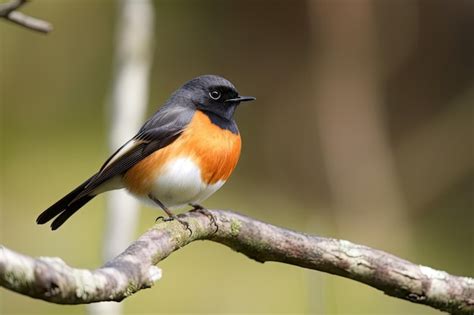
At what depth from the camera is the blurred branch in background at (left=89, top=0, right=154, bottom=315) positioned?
5.32 m

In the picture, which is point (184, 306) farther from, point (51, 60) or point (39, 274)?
point (39, 274)

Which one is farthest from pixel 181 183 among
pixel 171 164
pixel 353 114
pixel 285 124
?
pixel 353 114

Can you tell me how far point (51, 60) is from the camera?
835 centimetres

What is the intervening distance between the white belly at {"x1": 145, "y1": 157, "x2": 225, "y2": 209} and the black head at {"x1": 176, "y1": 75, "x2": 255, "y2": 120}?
0.54 meters

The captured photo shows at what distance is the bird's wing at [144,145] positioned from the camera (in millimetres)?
4422

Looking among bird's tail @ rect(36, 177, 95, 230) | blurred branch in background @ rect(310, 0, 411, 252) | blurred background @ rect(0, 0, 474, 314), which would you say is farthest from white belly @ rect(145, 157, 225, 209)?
blurred branch in background @ rect(310, 0, 411, 252)

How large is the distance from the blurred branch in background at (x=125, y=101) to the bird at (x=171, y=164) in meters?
0.82

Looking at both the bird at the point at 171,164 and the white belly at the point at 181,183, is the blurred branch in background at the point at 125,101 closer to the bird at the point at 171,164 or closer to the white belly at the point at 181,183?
the bird at the point at 171,164

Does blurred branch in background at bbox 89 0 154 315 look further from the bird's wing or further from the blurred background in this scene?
the blurred background

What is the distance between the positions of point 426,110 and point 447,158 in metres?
0.75

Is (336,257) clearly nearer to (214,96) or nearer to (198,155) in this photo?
(198,155)

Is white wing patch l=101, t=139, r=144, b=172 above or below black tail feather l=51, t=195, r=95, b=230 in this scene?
above

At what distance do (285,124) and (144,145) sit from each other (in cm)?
443

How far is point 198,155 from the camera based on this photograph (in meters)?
4.31
